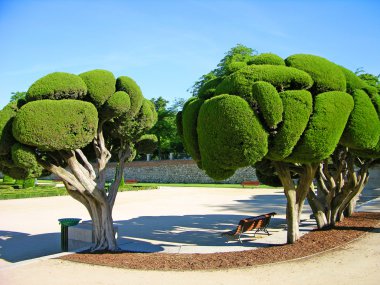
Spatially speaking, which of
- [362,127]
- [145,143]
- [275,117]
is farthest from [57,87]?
[362,127]

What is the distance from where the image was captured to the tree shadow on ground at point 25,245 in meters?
9.86

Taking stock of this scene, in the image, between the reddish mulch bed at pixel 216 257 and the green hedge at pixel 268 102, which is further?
the reddish mulch bed at pixel 216 257

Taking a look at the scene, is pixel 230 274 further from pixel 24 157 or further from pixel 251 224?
pixel 24 157

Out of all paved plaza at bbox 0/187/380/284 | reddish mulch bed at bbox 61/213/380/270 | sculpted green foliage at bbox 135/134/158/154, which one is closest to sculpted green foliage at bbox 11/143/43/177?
paved plaza at bbox 0/187/380/284

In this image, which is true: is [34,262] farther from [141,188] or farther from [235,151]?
[141,188]

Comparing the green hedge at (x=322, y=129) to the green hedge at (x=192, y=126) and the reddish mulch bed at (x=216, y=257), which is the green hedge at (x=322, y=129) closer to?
the green hedge at (x=192, y=126)

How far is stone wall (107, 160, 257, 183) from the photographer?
40.0 meters

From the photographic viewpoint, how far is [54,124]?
7.68m

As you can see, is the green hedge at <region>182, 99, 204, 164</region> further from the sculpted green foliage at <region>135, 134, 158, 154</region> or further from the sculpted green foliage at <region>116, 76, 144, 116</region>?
the sculpted green foliage at <region>135, 134, 158, 154</region>

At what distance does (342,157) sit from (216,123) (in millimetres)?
5911

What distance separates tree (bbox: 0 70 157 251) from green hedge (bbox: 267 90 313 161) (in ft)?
12.1

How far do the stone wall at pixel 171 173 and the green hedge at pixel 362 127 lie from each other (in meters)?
30.3

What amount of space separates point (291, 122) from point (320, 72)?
168 centimetres

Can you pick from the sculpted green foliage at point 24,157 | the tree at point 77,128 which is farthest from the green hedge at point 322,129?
the sculpted green foliage at point 24,157
